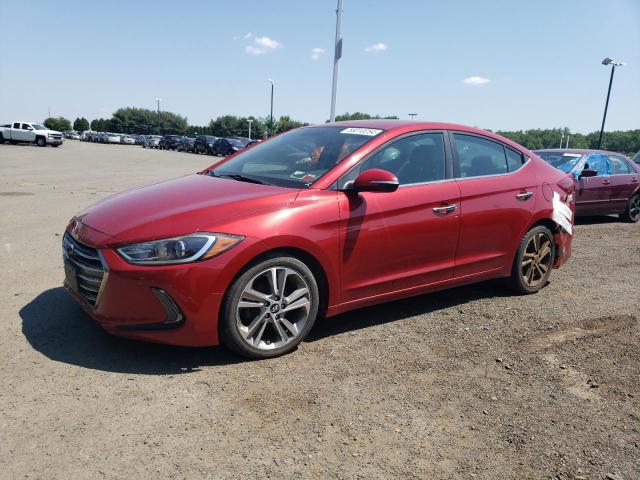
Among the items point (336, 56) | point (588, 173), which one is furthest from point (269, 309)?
point (336, 56)

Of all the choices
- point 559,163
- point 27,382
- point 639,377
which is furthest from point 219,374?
point 559,163

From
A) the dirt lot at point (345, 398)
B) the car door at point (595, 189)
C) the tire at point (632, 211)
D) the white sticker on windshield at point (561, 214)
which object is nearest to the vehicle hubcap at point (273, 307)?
the dirt lot at point (345, 398)

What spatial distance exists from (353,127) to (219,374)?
7.48 ft

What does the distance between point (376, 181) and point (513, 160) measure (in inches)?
79.9

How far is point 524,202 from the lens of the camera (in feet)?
15.8

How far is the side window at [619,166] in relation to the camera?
1030 cm

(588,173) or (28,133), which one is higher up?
(588,173)

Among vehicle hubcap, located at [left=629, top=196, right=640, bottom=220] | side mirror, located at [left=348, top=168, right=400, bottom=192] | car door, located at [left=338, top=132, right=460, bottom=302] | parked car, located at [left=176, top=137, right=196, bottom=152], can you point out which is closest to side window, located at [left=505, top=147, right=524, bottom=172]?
car door, located at [left=338, top=132, right=460, bottom=302]

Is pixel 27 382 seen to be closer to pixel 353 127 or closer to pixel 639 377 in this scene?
pixel 353 127

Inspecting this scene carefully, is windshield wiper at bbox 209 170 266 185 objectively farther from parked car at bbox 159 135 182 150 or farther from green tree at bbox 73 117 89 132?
green tree at bbox 73 117 89 132

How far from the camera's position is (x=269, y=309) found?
3414 millimetres

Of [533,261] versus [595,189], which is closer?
[533,261]

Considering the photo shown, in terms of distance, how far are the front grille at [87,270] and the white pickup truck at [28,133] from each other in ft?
137

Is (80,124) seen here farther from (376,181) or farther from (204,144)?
(376,181)
